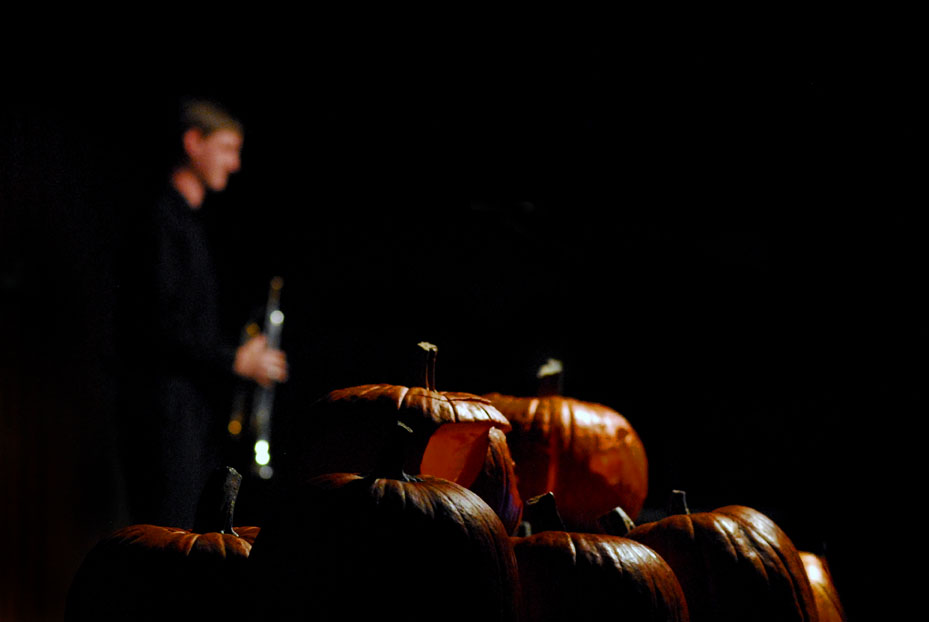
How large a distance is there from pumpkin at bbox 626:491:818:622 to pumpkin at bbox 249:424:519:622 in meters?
0.40

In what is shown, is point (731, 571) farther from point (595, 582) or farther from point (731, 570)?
point (595, 582)

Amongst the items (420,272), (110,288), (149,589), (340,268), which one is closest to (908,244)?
(420,272)

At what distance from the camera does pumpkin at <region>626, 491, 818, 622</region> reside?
1.12 metres

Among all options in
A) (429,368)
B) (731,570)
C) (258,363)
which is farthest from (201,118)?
(731,570)

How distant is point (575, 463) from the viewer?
1614mm

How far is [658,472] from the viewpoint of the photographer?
3.17 m

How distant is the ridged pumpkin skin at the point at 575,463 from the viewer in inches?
63.7

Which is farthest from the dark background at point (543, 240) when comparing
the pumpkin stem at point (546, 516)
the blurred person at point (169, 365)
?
the pumpkin stem at point (546, 516)

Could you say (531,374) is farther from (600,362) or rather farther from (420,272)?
(420,272)

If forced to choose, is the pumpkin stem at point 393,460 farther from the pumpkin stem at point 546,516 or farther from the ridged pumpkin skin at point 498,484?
the ridged pumpkin skin at point 498,484

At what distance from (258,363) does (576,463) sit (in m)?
0.95

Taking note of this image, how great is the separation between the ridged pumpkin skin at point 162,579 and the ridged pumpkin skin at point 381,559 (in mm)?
82

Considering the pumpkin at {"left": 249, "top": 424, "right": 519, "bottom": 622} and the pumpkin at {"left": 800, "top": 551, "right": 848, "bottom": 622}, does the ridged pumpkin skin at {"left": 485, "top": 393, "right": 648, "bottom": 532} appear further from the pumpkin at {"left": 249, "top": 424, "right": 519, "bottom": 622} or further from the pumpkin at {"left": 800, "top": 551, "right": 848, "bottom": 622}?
the pumpkin at {"left": 249, "top": 424, "right": 519, "bottom": 622}

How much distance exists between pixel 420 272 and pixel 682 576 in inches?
97.8
